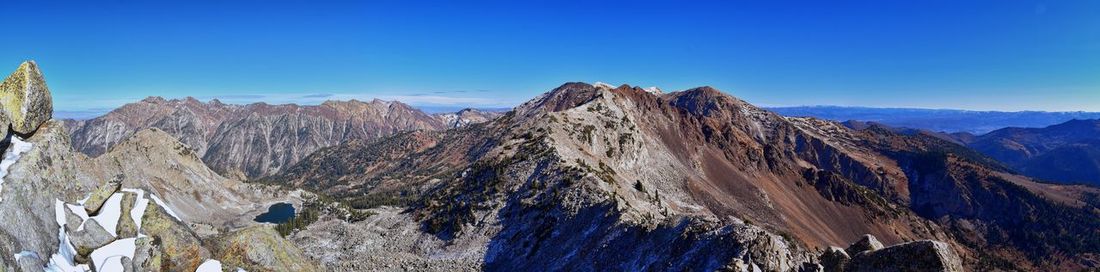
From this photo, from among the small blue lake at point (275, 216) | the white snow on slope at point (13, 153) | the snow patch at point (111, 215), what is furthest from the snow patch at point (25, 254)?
the small blue lake at point (275, 216)

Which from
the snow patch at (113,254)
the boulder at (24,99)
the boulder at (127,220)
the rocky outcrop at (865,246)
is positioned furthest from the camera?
the rocky outcrop at (865,246)

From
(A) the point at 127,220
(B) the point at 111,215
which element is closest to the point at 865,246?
(A) the point at 127,220

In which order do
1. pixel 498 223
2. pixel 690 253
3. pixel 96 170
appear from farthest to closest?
1. pixel 96 170
2. pixel 498 223
3. pixel 690 253

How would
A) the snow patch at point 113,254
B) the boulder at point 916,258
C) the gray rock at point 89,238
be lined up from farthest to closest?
the boulder at point 916,258
the gray rock at point 89,238
the snow patch at point 113,254

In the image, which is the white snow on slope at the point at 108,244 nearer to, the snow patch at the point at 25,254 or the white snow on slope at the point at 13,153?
the snow patch at the point at 25,254

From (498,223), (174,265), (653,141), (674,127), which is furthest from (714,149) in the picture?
(174,265)

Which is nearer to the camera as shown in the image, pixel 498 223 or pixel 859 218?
pixel 498 223

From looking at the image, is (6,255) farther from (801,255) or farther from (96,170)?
(96,170)
